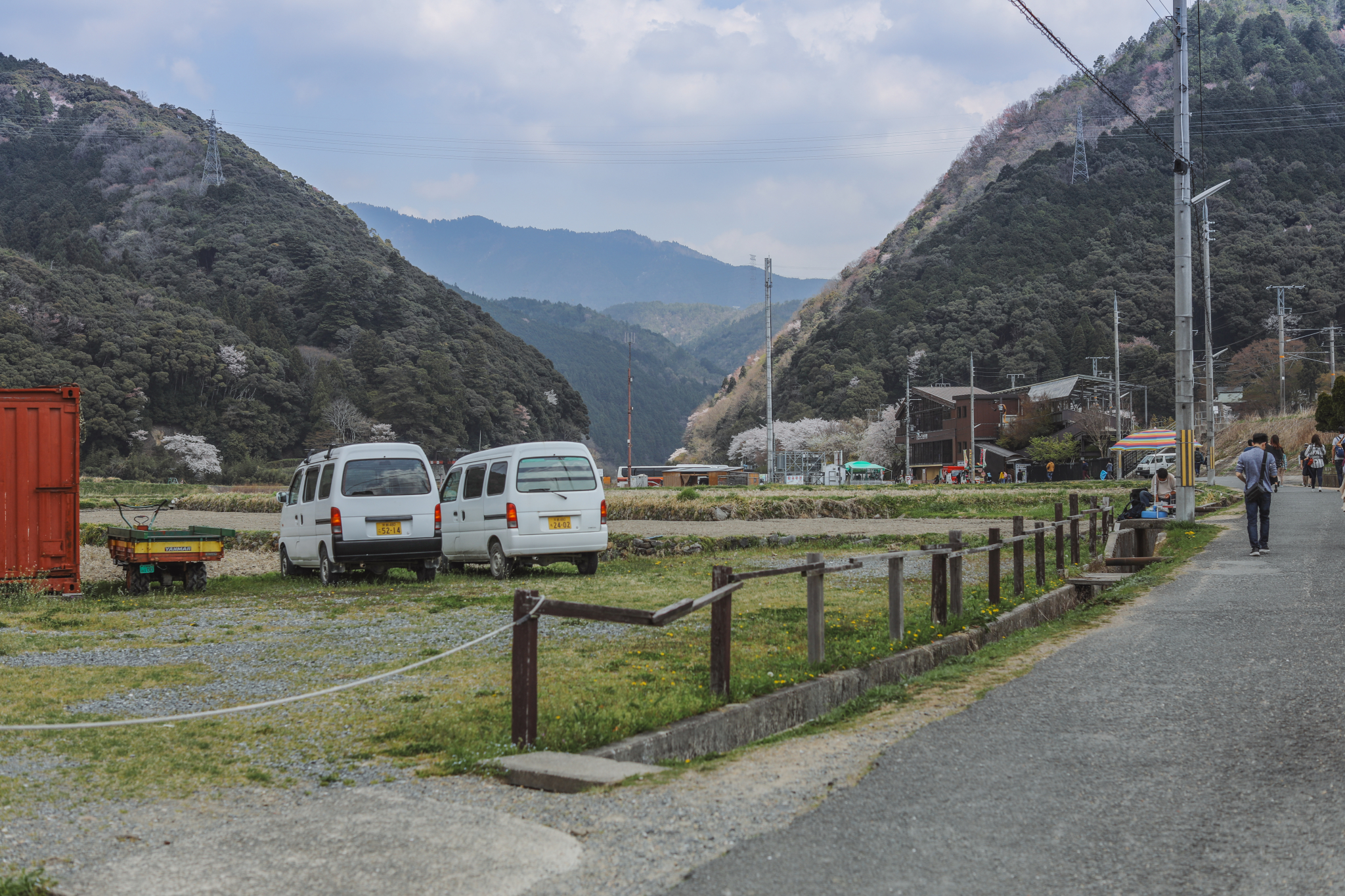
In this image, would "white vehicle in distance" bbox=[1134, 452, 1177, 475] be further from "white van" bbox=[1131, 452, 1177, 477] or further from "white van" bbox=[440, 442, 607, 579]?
"white van" bbox=[440, 442, 607, 579]

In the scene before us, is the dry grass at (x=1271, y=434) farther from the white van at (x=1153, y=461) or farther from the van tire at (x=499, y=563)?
the van tire at (x=499, y=563)

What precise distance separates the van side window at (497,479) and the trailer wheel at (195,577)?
13.2 feet

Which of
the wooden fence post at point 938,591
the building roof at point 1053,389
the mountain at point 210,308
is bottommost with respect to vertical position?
the wooden fence post at point 938,591

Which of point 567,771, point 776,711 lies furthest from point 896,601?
point 567,771

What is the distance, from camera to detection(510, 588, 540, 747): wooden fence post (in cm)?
523

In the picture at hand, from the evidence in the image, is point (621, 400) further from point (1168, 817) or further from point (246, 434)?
point (1168, 817)

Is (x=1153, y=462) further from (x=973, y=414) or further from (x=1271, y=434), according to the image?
(x=973, y=414)

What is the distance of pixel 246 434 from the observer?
79.8 metres

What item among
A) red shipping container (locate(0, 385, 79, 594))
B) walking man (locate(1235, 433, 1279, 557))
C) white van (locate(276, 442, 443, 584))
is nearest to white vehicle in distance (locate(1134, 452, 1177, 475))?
walking man (locate(1235, 433, 1279, 557))

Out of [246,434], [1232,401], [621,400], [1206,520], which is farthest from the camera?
[621,400]

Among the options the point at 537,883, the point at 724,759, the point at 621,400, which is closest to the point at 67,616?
the point at 724,759

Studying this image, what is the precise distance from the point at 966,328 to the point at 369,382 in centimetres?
5360

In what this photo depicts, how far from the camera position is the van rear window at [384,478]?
14.4 meters

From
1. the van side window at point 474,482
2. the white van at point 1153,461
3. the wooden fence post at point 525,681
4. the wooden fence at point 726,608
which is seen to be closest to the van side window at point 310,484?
the van side window at point 474,482
